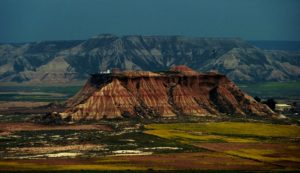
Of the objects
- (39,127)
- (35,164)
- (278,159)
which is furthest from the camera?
(39,127)

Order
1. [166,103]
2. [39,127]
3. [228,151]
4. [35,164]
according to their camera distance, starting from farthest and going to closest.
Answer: [166,103] < [39,127] < [228,151] < [35,164]

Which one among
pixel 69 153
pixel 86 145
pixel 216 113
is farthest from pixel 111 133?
pixel 216 113

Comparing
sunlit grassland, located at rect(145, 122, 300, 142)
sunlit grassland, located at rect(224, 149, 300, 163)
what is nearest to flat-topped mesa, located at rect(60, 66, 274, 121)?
sunlit grassland, located at rect(145, 122, 300, 142)

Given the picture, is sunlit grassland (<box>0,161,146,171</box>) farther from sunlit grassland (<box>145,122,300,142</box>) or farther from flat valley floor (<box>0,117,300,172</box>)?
sunlit grassland (<box>145,122,300,142</box>)

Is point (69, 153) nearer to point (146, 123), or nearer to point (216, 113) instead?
point (146, 123)

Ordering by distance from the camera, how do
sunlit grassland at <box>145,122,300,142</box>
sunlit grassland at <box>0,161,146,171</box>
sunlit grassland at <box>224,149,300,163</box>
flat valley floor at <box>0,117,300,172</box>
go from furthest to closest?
sunlit grassland at <box>145,122,300,142</box> → sunlit grassland at <box>224,149,300,163</box> → flat valley floor at <box>0,117,300,172</box> → sunlit grassland at <box>0,161,146,171</box>

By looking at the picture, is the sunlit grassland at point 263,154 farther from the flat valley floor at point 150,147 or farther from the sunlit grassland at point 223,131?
the sunlit grassland at point 223,131

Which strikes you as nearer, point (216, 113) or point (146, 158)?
point (146, 158)

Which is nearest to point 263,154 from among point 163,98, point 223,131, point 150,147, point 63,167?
point 150,147
